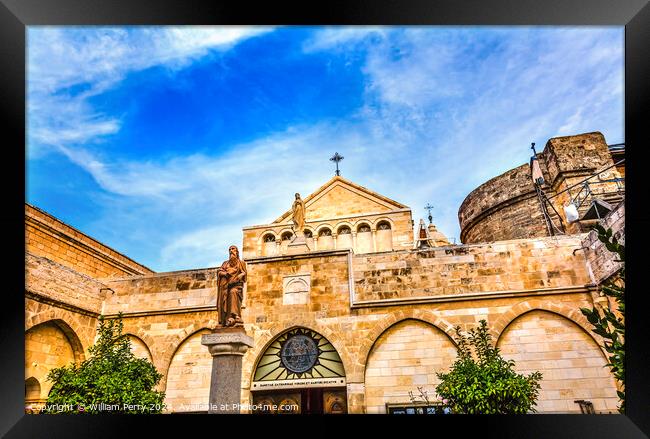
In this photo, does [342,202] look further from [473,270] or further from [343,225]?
[473,270]

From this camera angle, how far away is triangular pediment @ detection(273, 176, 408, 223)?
59.2 feet

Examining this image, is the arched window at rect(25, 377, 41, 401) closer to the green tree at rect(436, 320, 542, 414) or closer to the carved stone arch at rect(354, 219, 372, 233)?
the green tree at rect(436, 320, 542, 414)

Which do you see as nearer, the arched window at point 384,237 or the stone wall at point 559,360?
the stone wall at point 559,360

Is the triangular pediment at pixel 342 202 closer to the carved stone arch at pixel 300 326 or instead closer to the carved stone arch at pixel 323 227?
the carved stone arch at pixel 323 227

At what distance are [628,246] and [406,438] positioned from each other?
3832 millimetres

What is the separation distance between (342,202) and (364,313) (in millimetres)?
8441

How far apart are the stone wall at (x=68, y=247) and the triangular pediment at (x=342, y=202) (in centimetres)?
638

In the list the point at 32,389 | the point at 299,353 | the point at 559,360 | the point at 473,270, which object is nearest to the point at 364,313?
the point at 299,353

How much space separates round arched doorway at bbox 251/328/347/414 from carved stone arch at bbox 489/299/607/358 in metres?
3.50

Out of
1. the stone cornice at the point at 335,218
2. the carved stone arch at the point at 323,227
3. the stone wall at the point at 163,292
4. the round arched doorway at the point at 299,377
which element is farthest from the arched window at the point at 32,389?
the carved stone arch at the point at 323,227

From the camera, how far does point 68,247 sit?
13609 millimetres

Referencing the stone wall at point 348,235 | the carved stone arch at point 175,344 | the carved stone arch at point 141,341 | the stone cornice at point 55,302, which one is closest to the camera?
the stone cornice at point 55,302

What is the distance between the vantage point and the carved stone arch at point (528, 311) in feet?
30.8

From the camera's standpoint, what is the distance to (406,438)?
18.7ft
